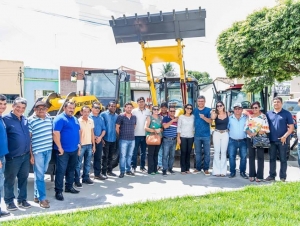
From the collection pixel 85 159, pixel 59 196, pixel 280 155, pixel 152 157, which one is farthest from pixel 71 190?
pixel 280 155

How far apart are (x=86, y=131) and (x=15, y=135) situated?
1814 mm

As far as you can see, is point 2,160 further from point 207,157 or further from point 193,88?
point 193,88

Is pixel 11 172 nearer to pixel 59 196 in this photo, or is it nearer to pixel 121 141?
pixel 59 196

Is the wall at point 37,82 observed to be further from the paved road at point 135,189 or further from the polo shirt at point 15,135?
the polo shirt at point 15,135

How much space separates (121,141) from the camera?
710cm

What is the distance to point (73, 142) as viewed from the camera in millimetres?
5477

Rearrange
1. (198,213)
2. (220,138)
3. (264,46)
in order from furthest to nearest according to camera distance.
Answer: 1. (264,46)
2. (220,138)
3. (198,213)

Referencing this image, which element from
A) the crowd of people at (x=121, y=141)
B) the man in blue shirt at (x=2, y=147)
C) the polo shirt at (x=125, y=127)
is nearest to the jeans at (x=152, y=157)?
the crowd of people at (x=121, y=141)

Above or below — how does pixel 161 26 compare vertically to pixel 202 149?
above

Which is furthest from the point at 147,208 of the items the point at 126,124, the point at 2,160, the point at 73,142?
the point at 126,124

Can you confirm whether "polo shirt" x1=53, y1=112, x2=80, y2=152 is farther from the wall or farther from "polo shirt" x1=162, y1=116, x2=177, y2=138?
the wall

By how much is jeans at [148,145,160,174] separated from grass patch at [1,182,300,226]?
2.33m

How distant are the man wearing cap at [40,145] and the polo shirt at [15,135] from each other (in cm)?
21

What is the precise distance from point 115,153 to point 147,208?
3.26 metres
